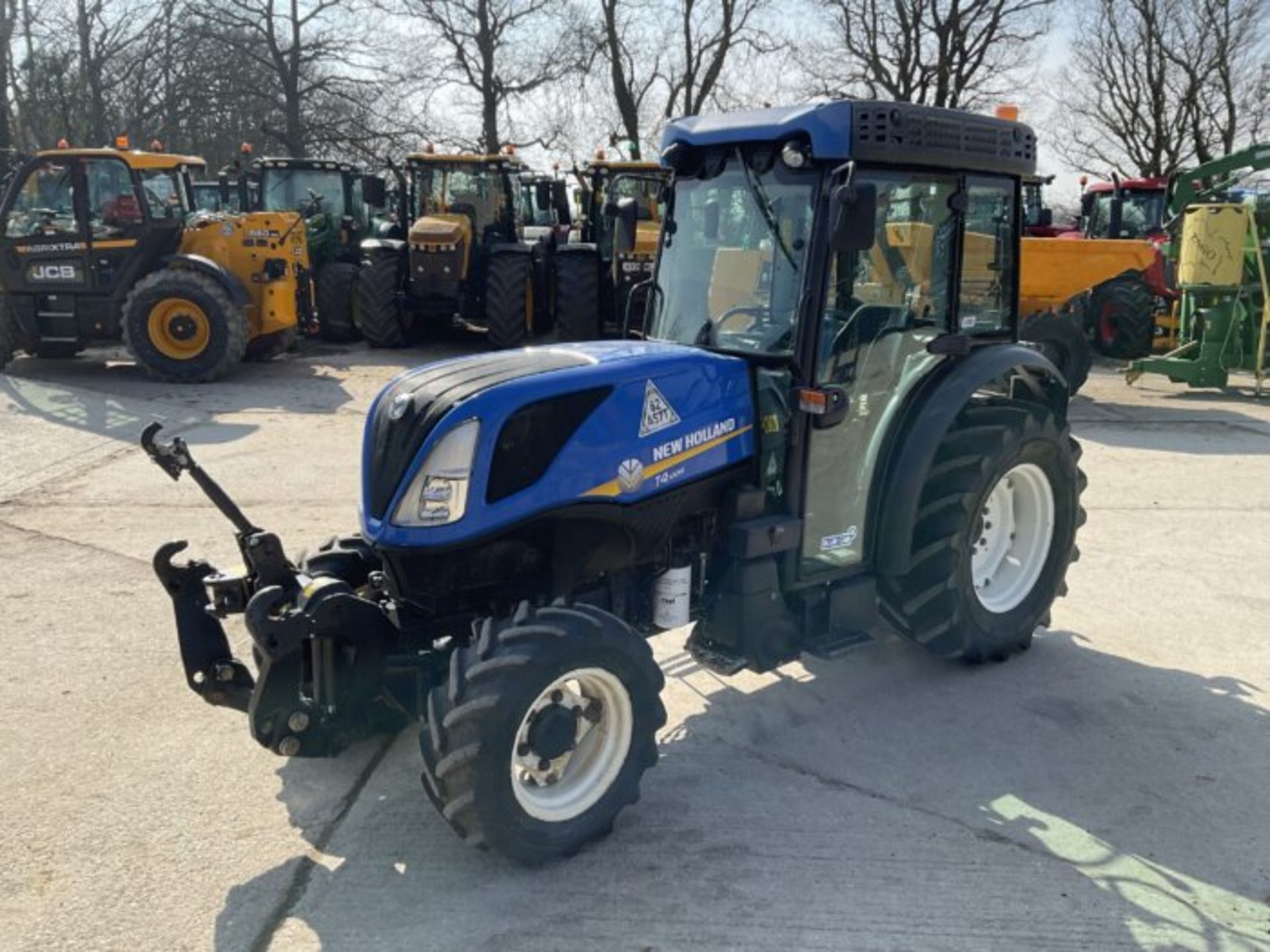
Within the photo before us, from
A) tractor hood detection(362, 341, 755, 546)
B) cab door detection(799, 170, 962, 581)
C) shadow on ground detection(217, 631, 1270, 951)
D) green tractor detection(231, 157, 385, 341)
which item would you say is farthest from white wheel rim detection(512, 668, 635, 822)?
green tractor detection(231, 157, 385, 341)

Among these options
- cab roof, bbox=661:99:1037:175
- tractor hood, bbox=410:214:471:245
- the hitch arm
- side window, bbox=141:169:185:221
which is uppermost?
side window, bbox=141:169:185:221

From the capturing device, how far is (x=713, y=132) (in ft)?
12.5

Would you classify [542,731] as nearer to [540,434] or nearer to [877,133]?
[540,434]

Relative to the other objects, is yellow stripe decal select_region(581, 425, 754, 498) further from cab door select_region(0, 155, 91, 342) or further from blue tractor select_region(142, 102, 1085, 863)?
cab door select_region(0, 155, 91, 342)

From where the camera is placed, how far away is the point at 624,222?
14.5 ft

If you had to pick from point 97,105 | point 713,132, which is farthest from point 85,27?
point 713,132

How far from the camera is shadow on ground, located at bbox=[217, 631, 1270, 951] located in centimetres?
292

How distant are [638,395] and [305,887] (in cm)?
174

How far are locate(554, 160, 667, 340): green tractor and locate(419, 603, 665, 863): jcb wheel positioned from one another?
886cm

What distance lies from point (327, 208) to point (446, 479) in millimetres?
14639

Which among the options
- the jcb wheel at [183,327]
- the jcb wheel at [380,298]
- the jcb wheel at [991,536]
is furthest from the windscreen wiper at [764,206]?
the jcb wheel at [380,298]

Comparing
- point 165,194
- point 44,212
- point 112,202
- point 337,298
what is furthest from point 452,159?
point 44,212

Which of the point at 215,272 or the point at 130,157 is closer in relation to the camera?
the point at 130,157

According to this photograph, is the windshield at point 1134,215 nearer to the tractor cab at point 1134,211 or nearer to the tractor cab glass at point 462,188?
the tractor cab at point 1134,211
